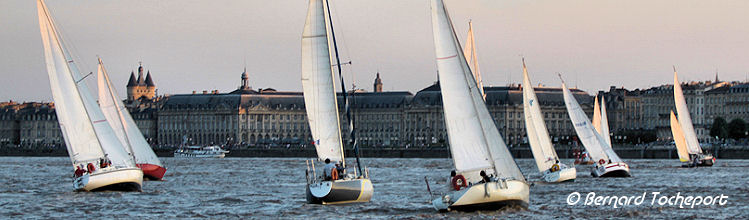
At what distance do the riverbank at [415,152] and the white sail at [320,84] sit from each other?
75723 mm

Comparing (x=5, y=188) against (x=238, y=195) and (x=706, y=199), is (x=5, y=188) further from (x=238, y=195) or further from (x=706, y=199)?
(x=706, y=199)

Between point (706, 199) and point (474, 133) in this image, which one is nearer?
point (474, 133)

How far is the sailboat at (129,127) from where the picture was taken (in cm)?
5650

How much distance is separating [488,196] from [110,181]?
1488 centimetres

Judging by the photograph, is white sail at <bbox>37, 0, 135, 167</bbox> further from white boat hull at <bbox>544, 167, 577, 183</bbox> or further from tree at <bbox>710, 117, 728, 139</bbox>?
tree at <bbox>710, 117, 728, 139</bbox>

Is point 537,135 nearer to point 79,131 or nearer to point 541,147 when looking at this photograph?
point 541,147

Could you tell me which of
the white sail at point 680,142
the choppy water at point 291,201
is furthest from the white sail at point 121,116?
the white sail at point 680,142

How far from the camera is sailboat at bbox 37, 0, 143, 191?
4566 cm

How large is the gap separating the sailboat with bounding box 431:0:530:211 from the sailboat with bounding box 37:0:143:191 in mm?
14302

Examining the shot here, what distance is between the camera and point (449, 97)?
34.8m

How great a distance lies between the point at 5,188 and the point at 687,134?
4154 centimetres

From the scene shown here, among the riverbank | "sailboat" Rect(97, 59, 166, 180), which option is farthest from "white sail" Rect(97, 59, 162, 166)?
the riverbank

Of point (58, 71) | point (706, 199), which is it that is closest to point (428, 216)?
point (706, 199)
